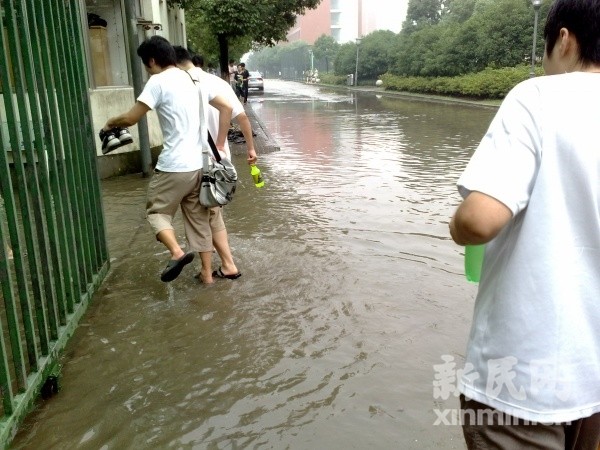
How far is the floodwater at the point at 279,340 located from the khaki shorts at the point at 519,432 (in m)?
1.06

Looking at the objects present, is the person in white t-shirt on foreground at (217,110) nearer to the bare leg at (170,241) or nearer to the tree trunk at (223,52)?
the bare leg at (170,241)

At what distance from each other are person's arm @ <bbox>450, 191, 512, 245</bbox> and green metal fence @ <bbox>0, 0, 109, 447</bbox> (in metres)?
1.77

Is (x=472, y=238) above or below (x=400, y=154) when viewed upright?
above

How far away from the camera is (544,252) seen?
149 centimetres

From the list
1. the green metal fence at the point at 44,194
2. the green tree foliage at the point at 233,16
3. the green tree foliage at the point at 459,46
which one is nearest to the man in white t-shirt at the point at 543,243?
the green metal fence at the point at 44,194

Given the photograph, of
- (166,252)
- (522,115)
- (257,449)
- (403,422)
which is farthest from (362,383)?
(166,252)

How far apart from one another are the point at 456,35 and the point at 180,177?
102ft

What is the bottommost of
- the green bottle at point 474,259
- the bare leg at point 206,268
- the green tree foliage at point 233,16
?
the bare leg at point 206,268

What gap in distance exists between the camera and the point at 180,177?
13.7ft

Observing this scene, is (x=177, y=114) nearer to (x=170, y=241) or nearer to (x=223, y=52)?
(x=170, y=241)

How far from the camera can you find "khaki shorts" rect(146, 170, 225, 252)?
421 centimetres

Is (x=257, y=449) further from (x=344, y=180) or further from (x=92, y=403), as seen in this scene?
(x=344, y=180)

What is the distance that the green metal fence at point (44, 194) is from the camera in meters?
2.57

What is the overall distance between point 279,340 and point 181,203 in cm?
133
